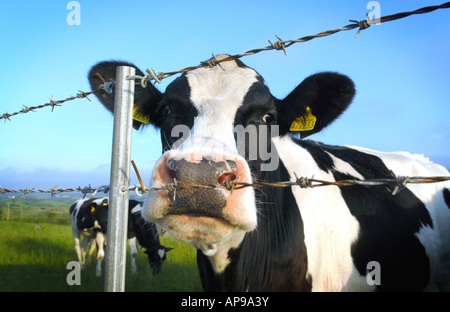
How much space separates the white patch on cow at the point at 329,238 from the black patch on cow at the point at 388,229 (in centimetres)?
9

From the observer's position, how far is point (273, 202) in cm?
274

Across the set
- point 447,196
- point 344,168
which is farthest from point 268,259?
point 447,196

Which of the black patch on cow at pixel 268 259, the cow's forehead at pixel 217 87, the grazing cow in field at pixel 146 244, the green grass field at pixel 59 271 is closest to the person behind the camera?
the cow's forehead at pixel 217 87

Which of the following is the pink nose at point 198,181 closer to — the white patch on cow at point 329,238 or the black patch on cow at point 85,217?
the white patch on cow at point 329,238

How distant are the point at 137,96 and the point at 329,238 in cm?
221

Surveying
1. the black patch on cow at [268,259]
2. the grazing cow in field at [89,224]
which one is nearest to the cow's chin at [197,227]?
the black patch on cow at [268,259]

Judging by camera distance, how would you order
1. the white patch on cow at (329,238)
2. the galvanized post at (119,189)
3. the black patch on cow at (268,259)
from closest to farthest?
the galvanized post at (119,189) → the black patch on cow at (268,259) → the white patch on cow at (329,238)

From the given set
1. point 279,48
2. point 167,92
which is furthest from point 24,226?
point 279,48

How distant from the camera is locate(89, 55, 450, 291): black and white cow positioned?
183 cm

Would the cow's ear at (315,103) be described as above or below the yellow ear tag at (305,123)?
above

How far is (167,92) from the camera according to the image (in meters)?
2.81

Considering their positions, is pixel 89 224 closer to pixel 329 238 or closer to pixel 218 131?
pixel 329 238

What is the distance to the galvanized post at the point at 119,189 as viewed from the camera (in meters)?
1.65
